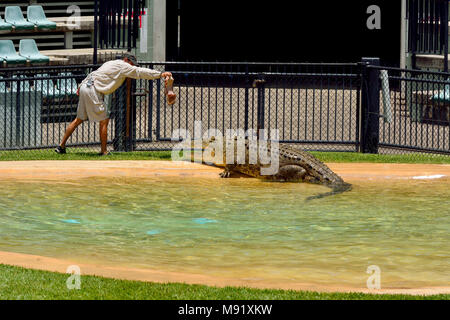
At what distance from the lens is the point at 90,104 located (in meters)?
14.5

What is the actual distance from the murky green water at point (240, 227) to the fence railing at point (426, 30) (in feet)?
30.4

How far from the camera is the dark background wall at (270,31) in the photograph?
27484 millimetres

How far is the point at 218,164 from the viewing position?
13.9 m

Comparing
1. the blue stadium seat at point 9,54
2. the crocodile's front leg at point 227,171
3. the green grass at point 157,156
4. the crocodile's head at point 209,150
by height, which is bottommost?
the crocodile's front leg at point 227,171

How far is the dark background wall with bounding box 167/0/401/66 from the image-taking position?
90.2 feet

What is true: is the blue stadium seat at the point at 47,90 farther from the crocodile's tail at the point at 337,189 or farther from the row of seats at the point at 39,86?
the crocodile's tail at the point at 337,189

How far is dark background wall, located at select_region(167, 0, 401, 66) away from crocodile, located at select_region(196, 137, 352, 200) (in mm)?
13939

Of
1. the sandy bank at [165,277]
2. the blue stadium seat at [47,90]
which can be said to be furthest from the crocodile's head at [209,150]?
the sandy bank at [165,277]

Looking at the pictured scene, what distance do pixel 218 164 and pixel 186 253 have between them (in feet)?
14.9

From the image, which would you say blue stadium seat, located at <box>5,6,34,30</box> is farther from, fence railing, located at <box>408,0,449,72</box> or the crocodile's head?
the crocodile's head

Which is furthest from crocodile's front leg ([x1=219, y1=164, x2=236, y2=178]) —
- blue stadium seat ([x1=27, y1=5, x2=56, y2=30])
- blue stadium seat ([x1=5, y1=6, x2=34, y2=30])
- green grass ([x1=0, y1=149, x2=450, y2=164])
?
blue stadium seat ([x1=27, y1=5, x2=56, y2=30])
